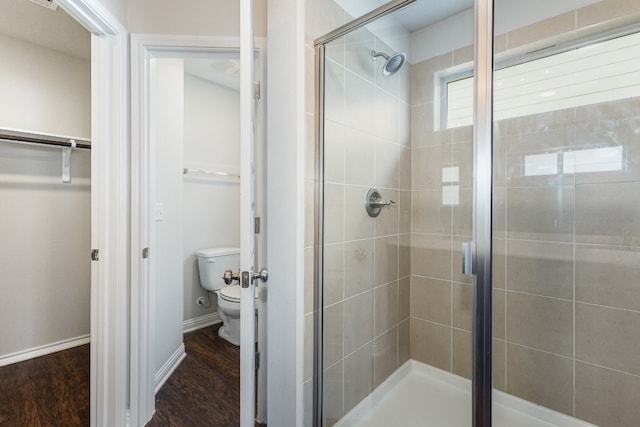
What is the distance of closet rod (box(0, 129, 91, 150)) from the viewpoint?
6.53ft

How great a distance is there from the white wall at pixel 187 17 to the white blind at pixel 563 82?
1.15 m

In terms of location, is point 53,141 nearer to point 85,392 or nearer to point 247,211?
point 85,392

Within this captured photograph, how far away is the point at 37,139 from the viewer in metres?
2.04

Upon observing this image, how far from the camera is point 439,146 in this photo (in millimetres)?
1527

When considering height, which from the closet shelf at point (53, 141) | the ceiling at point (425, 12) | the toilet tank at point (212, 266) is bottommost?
the toilet tank at point (212, 266)

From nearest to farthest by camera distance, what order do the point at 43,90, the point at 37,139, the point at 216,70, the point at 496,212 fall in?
the point at 496,212, the point at 37,139, the point at 43,90, the point at 216,70

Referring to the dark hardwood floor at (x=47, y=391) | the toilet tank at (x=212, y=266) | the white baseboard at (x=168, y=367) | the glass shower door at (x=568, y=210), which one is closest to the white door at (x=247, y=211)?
the glass shower door at (x=568, y=210)

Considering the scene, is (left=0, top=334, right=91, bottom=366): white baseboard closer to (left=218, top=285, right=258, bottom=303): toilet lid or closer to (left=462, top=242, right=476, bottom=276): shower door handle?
(left=218, top=285, right=258, bottom=303): toilet lid

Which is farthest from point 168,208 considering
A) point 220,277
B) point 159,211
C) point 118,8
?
point 118,8

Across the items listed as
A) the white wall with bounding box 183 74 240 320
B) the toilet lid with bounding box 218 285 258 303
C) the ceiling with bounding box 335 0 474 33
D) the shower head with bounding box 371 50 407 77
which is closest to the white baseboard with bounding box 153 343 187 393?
the toilet lid with bounding box 218 285 258 303

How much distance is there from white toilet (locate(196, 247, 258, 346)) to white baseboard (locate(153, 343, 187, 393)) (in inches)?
14.7

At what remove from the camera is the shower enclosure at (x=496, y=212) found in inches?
51.6

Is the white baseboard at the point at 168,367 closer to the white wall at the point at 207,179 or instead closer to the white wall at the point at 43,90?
the white wall at the point at 207,179

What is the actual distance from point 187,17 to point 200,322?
245 centimetres
